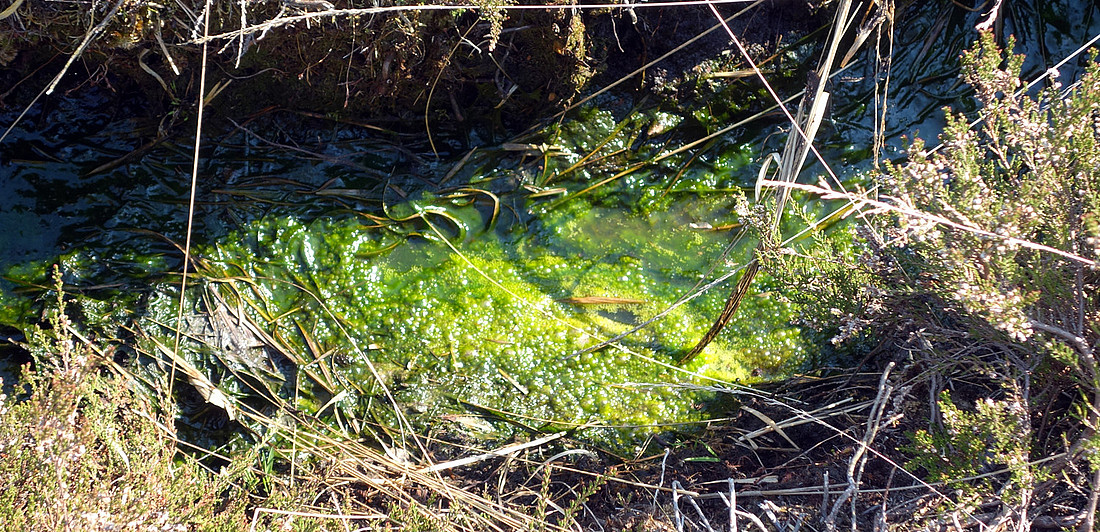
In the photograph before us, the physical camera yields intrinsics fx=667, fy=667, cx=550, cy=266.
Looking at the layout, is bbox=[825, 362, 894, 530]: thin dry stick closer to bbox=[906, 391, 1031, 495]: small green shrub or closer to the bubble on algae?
bbox=[906, 391, 1031, 495]: small green shrub

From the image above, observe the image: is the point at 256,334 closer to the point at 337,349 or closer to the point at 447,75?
the point at 337,349

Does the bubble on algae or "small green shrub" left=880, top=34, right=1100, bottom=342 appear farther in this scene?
the bubble on algae

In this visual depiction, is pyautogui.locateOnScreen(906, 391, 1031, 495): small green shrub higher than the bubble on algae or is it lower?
higher

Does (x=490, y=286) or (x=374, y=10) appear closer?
(x=374, y=10)

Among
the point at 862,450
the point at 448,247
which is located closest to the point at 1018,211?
the point at 862,450

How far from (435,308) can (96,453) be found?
1094mm

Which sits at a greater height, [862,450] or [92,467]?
[862,450]

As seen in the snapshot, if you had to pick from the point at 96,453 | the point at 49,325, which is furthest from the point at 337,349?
the point at 49,325

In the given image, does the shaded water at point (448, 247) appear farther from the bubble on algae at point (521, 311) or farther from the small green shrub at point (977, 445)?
the small green shrub at point (977, 445)

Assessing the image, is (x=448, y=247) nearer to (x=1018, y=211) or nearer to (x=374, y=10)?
(x=374, y=10)

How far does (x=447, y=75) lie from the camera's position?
2.36 metres

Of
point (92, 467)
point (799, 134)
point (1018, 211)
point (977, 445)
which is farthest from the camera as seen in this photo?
point (799, 134)

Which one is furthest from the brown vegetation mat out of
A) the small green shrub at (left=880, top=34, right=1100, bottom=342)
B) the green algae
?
the small green shrub at (left=880, top=34, right=1100, bottom=342)

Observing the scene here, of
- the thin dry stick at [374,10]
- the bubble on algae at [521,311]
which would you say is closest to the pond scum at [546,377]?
the bubble on algae at [521,311]
